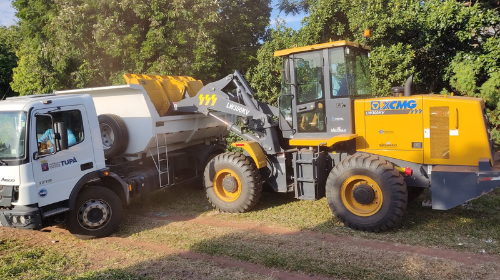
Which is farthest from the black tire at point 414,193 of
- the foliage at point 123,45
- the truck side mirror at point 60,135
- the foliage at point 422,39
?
the foliage at point 123,45

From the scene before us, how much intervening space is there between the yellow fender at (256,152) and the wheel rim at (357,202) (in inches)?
68.4

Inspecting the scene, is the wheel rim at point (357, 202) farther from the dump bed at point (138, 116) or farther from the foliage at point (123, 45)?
the foliage at point (123, 45)

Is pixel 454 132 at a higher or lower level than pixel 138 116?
lower

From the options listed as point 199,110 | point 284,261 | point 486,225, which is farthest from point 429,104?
point 199,110

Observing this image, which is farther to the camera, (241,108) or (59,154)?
(241,108)

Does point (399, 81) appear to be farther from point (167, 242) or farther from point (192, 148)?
point (167, 242)

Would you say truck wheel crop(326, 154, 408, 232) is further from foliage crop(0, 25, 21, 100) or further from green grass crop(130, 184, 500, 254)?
foliage crop(0, 25, 21, 100)

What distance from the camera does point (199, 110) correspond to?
28.1ft

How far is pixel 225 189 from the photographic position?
7.93 meters

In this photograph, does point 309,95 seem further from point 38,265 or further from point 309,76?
point 38,265

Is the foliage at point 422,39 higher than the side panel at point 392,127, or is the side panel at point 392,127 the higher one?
the foliage at point 422,39

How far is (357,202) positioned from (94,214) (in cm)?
443

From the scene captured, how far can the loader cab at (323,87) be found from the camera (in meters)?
7.07

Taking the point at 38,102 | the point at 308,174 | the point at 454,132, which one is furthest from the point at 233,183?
the point at 454,132
